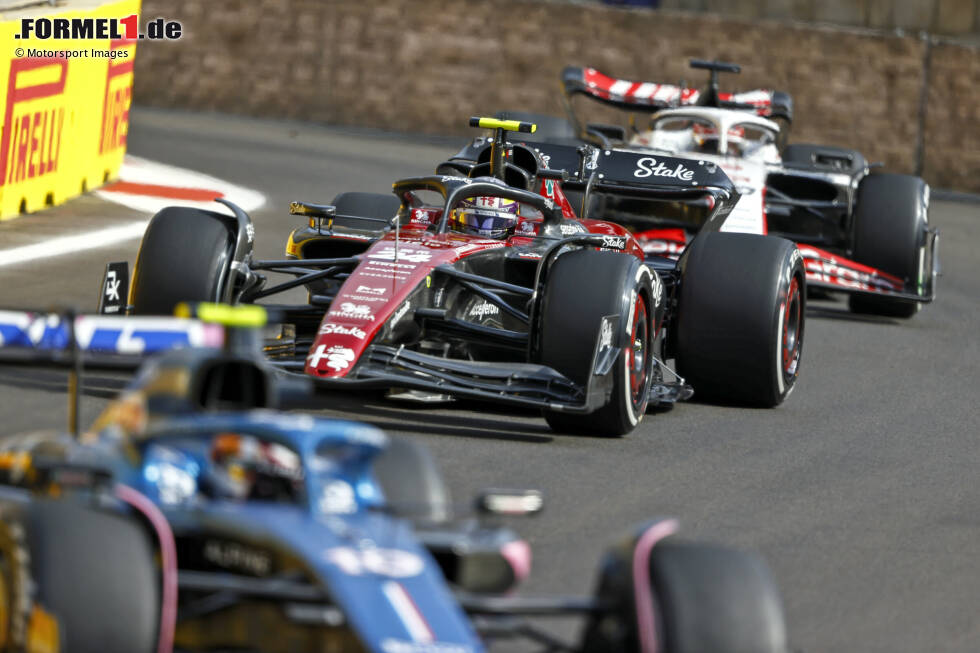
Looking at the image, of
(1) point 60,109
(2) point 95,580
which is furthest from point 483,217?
(1) point 60,109

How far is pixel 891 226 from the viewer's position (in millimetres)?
16297

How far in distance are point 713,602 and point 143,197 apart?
14.9 metres

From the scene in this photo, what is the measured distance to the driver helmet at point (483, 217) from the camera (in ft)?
36.9

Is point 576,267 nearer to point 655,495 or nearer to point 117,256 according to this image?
point 655,495

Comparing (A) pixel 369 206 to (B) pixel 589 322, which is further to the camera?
(A) pixel 369 206

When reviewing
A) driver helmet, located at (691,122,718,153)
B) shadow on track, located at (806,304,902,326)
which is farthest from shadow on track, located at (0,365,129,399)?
driver helmet, located at (691,122,718,153)

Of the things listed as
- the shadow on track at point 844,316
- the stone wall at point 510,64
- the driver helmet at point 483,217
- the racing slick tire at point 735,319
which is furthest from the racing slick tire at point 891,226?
the stone wall at point 510,64

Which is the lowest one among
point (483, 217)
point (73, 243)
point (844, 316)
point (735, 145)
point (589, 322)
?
point (844, 316)

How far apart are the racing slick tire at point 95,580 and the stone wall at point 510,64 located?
2215cm

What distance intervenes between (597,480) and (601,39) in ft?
62.6

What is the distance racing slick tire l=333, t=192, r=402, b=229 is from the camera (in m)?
12.9

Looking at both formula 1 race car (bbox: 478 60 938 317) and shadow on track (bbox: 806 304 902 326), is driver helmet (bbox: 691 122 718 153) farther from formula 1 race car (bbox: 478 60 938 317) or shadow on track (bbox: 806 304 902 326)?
shadow on track (bbox: 806 304 902 326)

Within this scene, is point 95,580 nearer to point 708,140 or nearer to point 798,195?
point 798,195

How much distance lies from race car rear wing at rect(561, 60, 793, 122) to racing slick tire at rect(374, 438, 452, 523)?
518 inches
